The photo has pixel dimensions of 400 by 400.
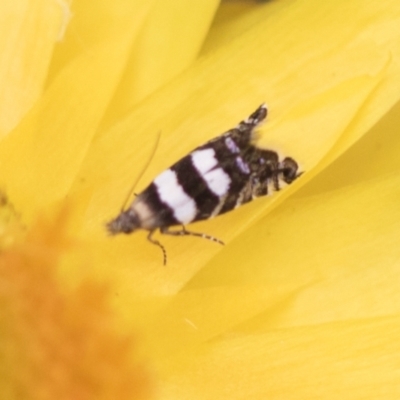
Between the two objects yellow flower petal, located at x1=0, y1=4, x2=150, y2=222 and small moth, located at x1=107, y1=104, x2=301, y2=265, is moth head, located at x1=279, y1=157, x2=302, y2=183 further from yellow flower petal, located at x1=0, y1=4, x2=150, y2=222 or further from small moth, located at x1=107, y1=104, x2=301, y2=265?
yellow flower petal, located at x1=0, y1=4, x2=150, y2=222

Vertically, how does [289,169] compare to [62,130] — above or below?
below

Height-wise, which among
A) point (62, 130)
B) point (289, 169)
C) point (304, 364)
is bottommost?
point (304, 364)

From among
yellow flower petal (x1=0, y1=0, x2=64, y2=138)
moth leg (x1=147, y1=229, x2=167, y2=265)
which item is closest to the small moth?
moth leg (x1=147, y1=229, x2=167, y2=265)

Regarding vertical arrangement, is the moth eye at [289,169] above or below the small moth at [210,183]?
below

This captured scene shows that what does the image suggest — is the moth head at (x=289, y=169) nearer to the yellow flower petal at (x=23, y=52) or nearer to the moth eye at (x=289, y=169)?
the moth eye at (x=289, y=169)

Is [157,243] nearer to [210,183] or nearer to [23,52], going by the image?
[210,183]

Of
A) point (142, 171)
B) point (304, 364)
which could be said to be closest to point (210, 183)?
point (142, 171)

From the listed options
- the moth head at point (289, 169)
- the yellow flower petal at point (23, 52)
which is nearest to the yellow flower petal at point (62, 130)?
the yellow flower petal at point (23, 52)

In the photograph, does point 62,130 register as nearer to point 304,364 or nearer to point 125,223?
point 125,223

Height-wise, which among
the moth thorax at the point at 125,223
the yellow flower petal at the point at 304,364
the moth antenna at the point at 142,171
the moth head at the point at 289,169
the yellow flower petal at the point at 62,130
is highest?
the yellow flower petal at the point at 62,130
